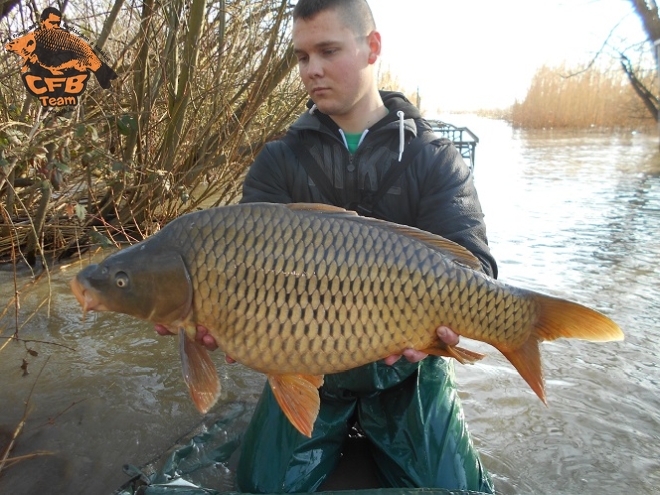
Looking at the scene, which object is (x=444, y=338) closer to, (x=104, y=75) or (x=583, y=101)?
(x=104, y=75)

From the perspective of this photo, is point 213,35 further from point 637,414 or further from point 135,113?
point 637,414

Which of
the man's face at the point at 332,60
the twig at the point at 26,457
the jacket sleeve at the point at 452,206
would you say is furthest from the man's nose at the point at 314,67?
the twig at the point at 26,457

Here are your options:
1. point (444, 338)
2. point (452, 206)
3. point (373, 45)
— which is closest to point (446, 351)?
point (444, 338)

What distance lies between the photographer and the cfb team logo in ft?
8.43

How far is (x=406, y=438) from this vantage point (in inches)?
59.1

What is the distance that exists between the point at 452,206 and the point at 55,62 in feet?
6.65

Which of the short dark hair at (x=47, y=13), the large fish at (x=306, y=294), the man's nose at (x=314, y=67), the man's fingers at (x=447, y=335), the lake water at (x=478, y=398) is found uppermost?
the short dark hair at (x=47, y=13)

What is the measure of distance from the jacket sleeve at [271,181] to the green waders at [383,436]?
23.0 inches

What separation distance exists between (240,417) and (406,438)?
565mm

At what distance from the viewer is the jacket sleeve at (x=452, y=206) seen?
1568 mm

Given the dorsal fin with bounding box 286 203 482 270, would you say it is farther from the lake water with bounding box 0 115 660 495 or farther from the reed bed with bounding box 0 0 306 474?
the reed bed with bounding box 0 0 306 474

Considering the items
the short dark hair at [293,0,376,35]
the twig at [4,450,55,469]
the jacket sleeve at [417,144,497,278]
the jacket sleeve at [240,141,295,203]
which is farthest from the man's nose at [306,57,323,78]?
the twig at [4,450,55,469]

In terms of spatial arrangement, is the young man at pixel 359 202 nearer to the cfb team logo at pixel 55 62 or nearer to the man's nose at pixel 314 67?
the man's nose at pixel 314 67

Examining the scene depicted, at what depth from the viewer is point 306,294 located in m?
1.14
